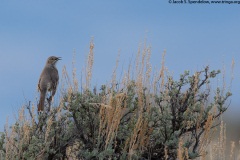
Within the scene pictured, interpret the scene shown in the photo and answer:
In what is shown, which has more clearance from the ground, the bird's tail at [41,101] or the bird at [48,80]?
the bird at [48,80]

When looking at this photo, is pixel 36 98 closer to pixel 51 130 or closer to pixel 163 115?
pixel 51 130

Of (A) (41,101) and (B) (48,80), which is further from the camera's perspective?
(B) (48,80)

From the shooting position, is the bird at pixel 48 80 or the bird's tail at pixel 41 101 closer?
the bird's tail at pixel 41 101

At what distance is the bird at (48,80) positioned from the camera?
29.9 feet

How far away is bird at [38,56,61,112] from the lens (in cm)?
912

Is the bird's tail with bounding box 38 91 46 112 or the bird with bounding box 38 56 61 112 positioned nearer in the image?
the bird's tail with bounding box 38 91 46 112

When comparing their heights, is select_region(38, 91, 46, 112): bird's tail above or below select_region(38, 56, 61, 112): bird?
below

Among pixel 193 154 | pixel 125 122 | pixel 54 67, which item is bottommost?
pixel 193 154

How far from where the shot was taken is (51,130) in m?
7.50

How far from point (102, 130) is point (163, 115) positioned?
3.06 feet

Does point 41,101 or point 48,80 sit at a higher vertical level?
point 48,80

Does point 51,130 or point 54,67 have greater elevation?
point 54,67

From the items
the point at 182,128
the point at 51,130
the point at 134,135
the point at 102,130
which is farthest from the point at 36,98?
the point at 182,128

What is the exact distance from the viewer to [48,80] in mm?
9469
